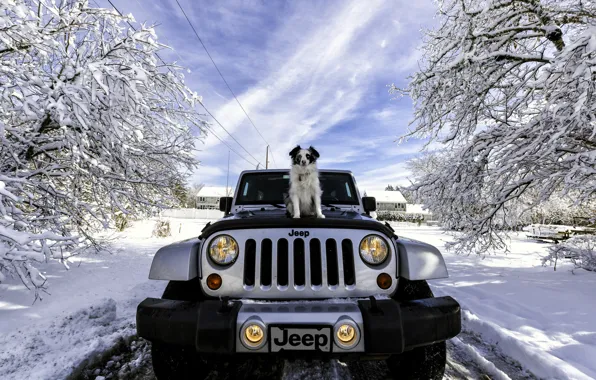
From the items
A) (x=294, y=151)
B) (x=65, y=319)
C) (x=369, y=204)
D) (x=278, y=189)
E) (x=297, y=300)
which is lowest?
(x=65, y=319)

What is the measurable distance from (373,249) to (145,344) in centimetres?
249

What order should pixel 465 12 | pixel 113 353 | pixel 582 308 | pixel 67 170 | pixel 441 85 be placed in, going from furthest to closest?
1. pixel 441 85
2. pixel 465 12
3. pixel 67 170
4. pixel 582 308
5. pixel 113 353

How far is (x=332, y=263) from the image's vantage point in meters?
2.14

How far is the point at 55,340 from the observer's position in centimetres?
298

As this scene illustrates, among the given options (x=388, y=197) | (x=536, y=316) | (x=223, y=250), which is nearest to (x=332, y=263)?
(x=223, y=250)

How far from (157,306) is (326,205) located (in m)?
2.32

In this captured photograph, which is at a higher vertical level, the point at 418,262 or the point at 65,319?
the point at 418,262

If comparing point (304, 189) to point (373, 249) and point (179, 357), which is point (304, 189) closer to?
point (373, 249)

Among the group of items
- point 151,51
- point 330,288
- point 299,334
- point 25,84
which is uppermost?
point 151,51

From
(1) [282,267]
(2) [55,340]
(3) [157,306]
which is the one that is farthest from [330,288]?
(2) [55,340]

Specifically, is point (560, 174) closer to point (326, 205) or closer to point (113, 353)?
point (326, 205)

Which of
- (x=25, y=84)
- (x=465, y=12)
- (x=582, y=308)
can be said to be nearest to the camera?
(x=25, y=84)

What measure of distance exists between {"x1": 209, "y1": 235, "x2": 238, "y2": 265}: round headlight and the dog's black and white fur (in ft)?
2.73

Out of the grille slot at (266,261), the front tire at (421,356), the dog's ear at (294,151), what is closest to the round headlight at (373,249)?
the front tire at (421,356)
